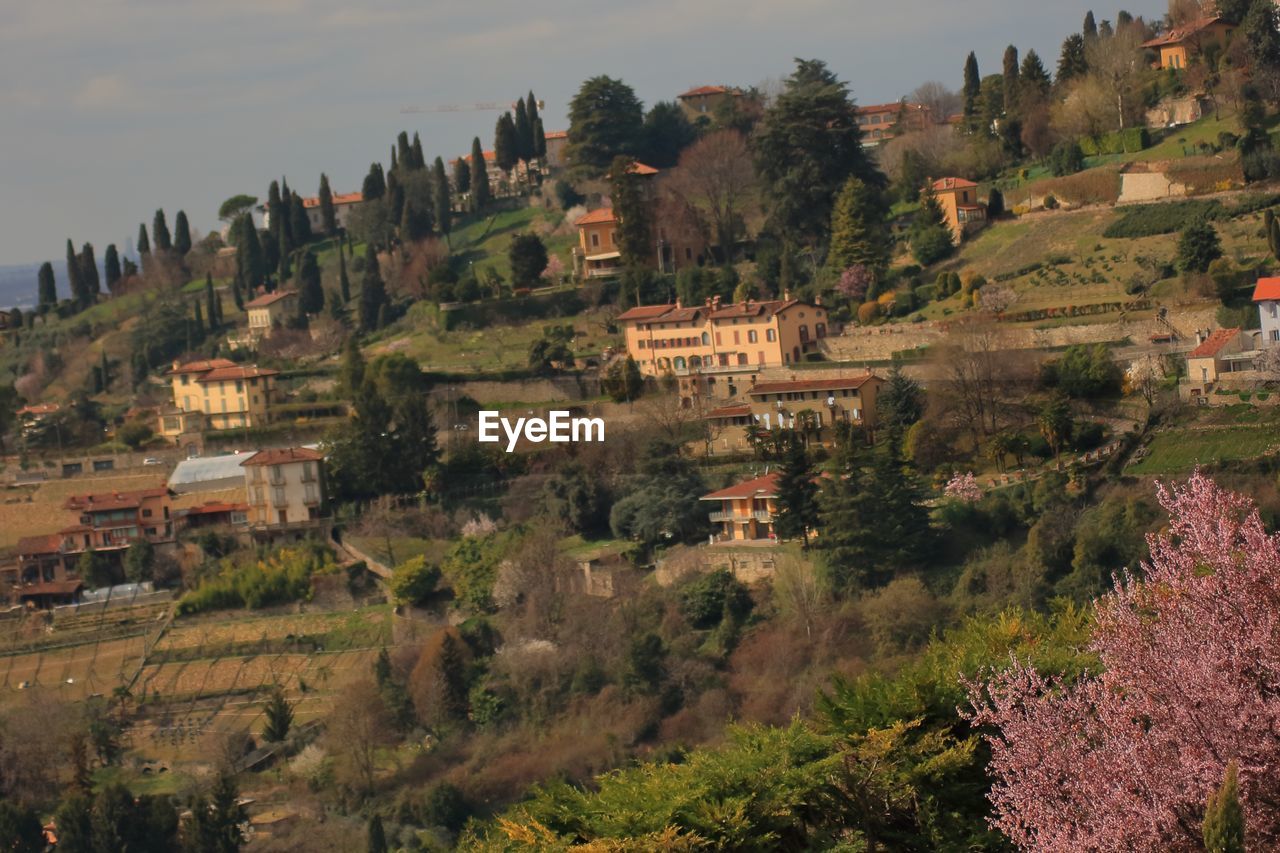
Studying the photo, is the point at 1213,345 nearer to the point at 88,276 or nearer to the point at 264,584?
the point at 264,584

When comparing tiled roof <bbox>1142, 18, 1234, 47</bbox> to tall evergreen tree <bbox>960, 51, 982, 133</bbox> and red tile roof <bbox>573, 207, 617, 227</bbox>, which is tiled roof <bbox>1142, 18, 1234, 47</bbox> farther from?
red tile roof <bbox>573, 207, 617, 227</bbox>

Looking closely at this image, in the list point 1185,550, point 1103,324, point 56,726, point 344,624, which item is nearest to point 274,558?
point 344,624

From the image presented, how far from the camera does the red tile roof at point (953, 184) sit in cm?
5388

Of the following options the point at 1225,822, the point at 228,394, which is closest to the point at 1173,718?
the point at 1225,822

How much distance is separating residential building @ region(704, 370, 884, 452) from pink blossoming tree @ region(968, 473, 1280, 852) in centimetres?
2965

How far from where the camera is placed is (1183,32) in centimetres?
5781

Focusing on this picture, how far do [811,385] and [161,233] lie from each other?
41.2 meters

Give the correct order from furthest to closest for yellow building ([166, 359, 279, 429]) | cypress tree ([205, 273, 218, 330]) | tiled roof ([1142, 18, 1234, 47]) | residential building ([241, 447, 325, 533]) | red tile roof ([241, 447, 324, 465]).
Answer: cypress tree ([205, 273, 218, 330]) < yellow building ([166, 359, 279, 429]) < tiled roof ([1142, 18, 1234, 47]) < red tile roof ([241, 447, 324, 465]) < residential building ([241, 447, 325, 533])

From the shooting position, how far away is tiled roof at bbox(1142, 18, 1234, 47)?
56.8m

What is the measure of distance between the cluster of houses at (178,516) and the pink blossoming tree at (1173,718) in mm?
36668

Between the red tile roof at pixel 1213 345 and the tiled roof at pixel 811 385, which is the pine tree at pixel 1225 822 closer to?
the red tile roof at pixel 1213 345

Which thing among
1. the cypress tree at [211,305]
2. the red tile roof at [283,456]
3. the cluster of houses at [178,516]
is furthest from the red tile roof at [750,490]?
the cypress tree at [211,305]

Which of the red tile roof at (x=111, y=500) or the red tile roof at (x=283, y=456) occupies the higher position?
the red tile roof at (x=283, y=456)

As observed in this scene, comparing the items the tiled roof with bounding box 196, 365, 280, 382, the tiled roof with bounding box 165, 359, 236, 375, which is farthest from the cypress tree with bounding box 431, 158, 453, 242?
the tiled roof with bounding box 196, 365, 280, 382
